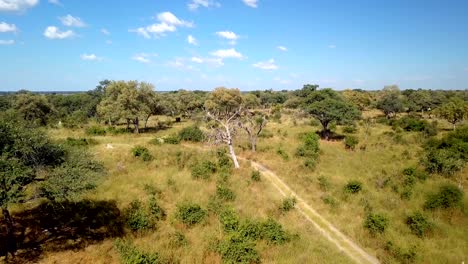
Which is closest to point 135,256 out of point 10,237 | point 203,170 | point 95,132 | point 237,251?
point 237,251

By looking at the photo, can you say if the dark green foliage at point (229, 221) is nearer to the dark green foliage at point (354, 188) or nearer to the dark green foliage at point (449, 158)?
the dark green foliage at point (354, 188)

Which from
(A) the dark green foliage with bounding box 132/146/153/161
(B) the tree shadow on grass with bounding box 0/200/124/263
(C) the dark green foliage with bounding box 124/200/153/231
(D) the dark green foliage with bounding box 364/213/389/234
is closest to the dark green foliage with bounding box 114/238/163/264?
(B) the tree shadow on grass with bounding box 0/200/124/263

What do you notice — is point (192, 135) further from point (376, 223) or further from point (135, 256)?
point (135, 256)

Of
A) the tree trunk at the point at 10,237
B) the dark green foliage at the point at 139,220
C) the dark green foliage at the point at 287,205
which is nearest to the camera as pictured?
the tree trunk at the point at 10,237

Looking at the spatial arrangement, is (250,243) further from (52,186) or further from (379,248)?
(52,186)

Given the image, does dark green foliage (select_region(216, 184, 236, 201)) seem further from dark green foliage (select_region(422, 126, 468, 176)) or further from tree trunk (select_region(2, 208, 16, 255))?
dark green foliage (select_region(422, 126, 468, 176))

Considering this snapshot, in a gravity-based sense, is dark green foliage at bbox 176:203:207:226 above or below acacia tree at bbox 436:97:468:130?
below

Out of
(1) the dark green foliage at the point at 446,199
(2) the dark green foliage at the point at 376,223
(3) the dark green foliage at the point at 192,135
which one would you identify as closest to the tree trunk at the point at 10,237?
(2) the dark green foliage at the point at 376,223
